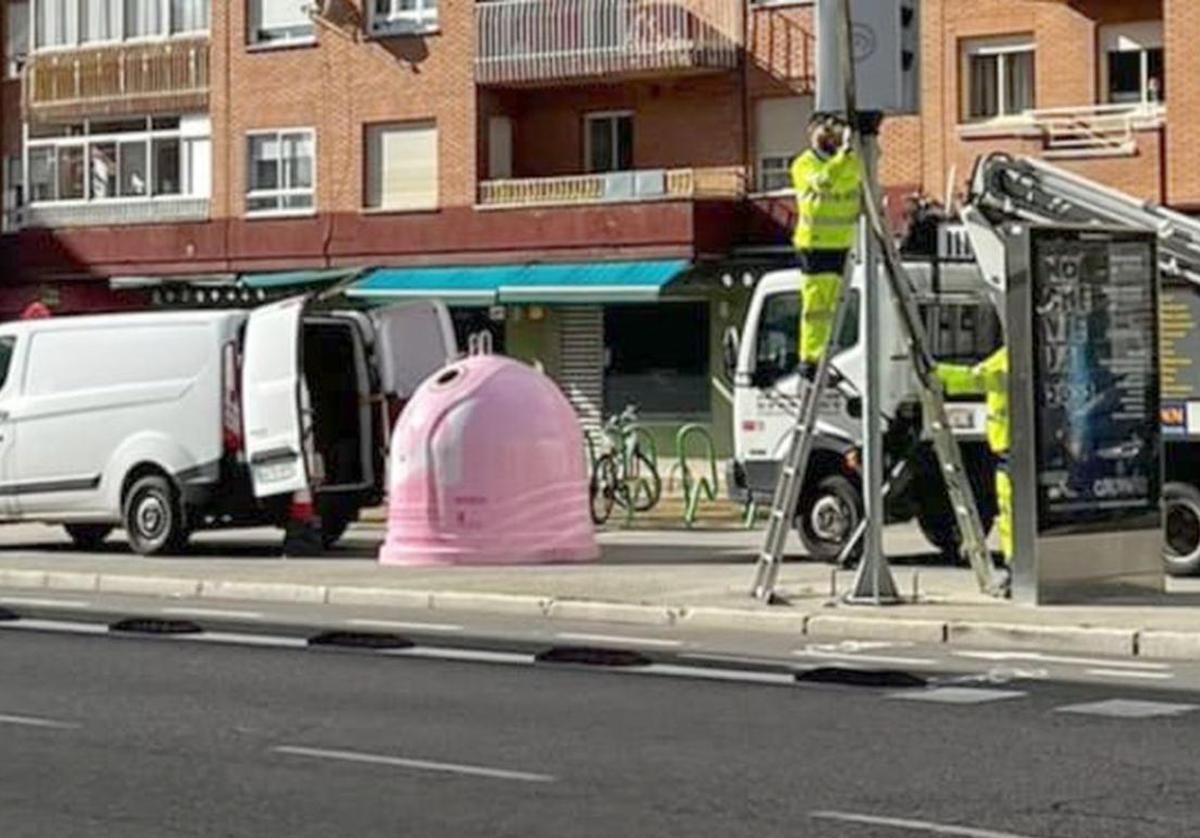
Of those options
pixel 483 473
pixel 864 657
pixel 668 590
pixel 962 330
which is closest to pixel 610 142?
pixel 962 330

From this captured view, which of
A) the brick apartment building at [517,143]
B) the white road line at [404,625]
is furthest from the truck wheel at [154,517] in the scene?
the brick apartment building at [517,143]

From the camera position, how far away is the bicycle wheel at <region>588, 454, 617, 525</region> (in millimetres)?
27719

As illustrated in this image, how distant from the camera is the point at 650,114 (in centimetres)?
3959

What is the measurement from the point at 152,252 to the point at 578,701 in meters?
33.0

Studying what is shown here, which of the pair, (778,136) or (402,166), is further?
(402,166)

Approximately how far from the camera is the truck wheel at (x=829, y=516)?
20531 millimetres

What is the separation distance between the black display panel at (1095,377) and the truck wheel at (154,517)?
936 centimetres

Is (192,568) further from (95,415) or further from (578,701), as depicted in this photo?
(578,701)

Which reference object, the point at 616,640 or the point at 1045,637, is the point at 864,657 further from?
the point at 616,640

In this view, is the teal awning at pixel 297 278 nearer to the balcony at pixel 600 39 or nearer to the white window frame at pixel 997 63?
the balcony at pixel 600 39

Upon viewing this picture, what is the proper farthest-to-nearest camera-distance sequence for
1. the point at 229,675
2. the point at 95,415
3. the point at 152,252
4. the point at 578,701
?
the point at 152,252
the point at 95,415
the point at 229,675
the point at 578,701

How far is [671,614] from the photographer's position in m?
16.4

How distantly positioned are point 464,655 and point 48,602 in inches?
216

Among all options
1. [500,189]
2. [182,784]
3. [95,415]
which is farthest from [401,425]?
[500,189]
